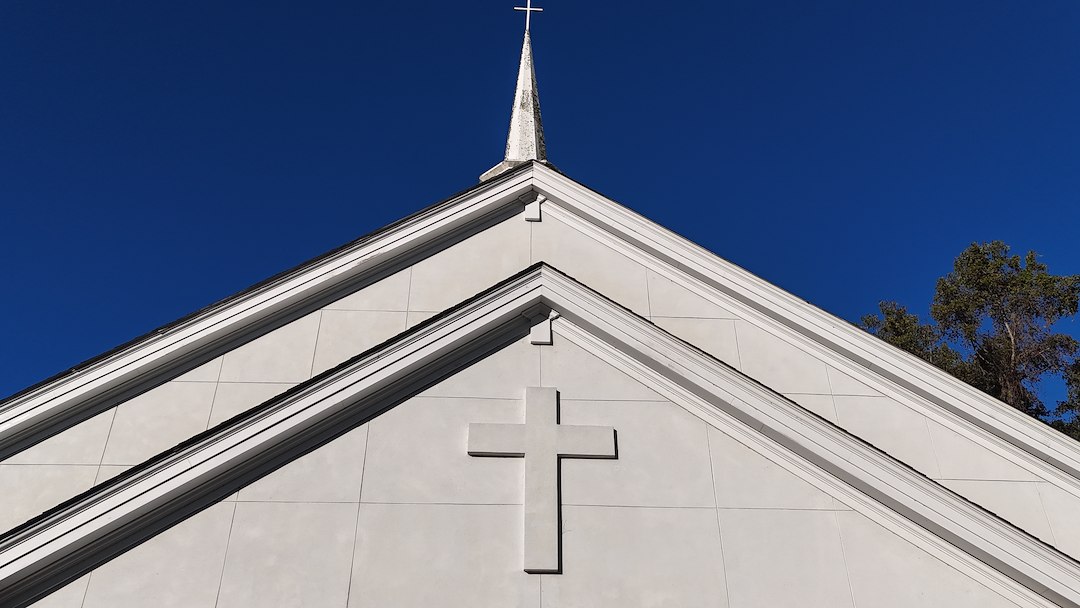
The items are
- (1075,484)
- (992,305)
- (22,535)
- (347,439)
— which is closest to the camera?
(22,535)

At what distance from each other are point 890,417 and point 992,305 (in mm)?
18874

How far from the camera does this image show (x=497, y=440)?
16.4 ft

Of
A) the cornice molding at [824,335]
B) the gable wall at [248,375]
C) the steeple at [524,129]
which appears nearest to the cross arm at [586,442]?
the gable wall at [248,375]

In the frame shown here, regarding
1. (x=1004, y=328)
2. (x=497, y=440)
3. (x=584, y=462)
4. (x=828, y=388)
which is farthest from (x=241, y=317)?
(x=1004, y=328)

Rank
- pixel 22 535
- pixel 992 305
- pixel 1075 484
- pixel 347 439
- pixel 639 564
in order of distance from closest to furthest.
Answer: pixel 22 535 < pixel 639 564 < pixel 347 439 < pixel 1075 484 < pixel 992 305

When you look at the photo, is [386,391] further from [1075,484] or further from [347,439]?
[1075,484]

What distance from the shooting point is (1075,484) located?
20.5 ft

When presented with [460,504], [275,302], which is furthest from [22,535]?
[275,302]

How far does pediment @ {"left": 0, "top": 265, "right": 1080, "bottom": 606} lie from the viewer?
4383 millimetres

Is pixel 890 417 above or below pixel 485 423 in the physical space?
above

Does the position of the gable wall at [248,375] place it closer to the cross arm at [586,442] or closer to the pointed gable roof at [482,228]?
the pointed gable roof at [482,228]

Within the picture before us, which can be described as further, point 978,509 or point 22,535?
point 978,509

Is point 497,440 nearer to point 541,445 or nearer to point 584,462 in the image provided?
point 541,445

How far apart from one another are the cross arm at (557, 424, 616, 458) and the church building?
2cm
